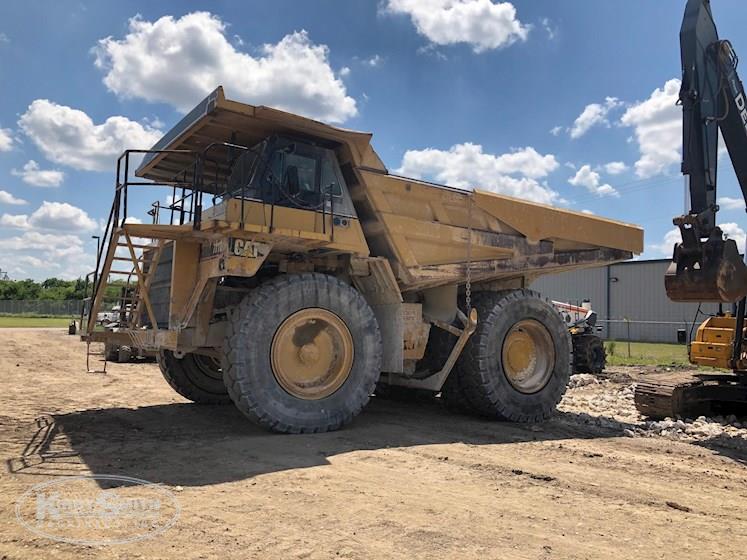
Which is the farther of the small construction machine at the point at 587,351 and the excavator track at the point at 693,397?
the small construction machine at the point at 587,351

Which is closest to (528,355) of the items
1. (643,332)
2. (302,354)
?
(302,354)

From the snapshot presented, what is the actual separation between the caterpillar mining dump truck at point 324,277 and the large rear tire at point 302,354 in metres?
0.02

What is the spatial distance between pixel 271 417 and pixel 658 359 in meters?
17.5

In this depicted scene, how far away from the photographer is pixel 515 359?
9.28 m

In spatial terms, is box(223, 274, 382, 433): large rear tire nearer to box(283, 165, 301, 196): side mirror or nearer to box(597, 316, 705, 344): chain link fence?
box(283, 165, 301, 196): side mirror

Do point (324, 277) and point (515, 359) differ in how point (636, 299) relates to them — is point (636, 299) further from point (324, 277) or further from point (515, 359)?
point (324, 277)

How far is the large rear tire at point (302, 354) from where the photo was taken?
6.71 meters

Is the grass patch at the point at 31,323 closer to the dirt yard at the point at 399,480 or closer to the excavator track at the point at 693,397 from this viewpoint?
the dirt yard at the point at 399,480

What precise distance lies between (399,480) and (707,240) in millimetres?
5438

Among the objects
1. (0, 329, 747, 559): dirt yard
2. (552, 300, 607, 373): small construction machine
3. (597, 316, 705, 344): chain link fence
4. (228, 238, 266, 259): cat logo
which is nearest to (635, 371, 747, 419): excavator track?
(0, 329, 747, 559): dirt yard

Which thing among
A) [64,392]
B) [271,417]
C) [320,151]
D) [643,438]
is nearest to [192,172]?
[320,151]

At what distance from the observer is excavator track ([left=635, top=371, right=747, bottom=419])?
9.23 m

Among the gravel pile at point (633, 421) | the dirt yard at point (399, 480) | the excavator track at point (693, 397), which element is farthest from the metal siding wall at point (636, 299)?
the dirt yard at point (399, 480)

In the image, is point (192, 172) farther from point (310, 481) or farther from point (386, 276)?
point (310, 481)
